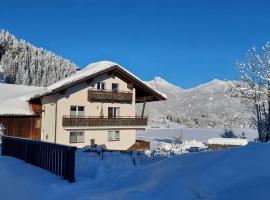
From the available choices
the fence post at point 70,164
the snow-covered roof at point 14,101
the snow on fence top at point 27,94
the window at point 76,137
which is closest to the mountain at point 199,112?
the snow-covered roof at point 14,101

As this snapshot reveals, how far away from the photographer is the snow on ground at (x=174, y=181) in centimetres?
684

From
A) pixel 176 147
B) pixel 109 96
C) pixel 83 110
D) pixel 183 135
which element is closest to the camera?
pixel 176 147

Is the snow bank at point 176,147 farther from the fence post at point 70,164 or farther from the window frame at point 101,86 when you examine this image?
the fence post at point 70,164

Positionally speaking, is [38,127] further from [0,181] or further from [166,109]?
[166,109]

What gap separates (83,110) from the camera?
126ft

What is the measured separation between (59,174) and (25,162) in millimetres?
3392

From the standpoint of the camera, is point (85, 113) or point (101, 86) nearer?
point (85, 113)

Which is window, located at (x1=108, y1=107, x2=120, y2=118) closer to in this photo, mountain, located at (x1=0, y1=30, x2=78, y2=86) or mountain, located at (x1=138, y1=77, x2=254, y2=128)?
mountain, located at (x1=0, y1=30, x2=78, y2=86)

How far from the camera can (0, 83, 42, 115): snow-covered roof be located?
120 ft

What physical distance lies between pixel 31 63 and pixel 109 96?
288 ft

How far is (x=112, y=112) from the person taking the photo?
40375 millimetres

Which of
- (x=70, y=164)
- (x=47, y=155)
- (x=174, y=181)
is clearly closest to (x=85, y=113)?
(x=47, y=155)

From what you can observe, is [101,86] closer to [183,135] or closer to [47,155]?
[47,155]

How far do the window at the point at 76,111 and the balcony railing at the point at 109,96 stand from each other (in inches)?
50.0
